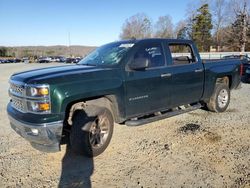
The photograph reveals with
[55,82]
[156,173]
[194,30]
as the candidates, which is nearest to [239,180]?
[156,173]

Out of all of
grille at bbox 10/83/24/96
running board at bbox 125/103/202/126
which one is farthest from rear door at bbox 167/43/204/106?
grille at bbox 10/83/24/96

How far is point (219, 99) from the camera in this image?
6.73 meters

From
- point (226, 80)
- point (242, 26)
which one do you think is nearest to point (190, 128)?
point (226, 80)

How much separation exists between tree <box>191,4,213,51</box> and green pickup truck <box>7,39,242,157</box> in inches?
2225

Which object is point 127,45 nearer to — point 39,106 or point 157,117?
point 157,117

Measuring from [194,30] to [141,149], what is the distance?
2369 inches

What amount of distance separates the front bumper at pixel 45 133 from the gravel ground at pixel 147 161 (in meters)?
0.38

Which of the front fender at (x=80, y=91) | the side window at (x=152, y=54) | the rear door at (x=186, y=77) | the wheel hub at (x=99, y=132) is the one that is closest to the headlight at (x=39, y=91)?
the front fender at (x=80, y=91)

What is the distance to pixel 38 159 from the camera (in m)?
4.08

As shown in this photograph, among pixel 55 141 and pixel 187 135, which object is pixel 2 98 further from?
pixel 187 135

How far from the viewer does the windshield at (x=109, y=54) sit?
4707 millimetres

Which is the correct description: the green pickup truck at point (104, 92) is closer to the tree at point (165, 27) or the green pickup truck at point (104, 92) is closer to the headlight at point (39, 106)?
the headlight at point (39, 106)

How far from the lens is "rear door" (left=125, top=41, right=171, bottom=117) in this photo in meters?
4.51

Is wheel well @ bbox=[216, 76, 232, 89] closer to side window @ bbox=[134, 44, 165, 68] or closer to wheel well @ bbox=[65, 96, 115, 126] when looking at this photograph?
side window @ bbox=[134, 44, 165, 68]
